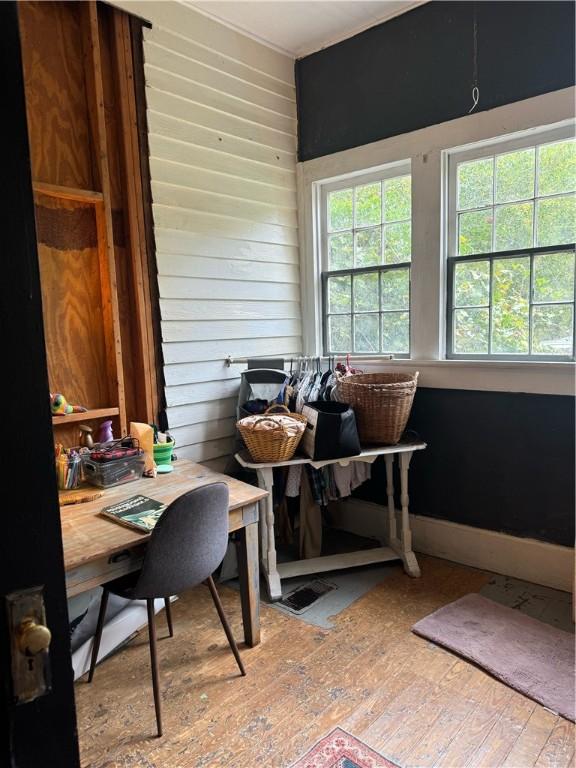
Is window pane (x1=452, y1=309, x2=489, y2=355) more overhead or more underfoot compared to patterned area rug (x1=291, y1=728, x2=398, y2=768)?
more overhead

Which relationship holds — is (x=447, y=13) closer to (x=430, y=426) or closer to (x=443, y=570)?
(x=430, y=426)

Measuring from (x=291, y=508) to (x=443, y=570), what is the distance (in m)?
0.94

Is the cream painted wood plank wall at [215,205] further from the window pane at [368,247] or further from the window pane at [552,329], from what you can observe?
the window pane at [552,329]

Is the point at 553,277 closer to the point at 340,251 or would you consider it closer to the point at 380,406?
the point at 380,406

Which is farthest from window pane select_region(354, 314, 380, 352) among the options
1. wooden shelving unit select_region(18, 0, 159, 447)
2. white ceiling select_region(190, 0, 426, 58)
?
white ceiling select_region(190, 0, 426, 58)

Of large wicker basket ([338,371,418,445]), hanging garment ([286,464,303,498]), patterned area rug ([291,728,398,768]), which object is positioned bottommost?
patterned area rug ([291,728,398,768])

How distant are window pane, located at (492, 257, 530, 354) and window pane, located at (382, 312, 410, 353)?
54 centimetres

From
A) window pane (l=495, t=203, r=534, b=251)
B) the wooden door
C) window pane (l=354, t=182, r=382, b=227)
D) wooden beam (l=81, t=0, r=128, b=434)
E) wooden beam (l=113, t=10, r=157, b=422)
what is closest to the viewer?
the wooden door

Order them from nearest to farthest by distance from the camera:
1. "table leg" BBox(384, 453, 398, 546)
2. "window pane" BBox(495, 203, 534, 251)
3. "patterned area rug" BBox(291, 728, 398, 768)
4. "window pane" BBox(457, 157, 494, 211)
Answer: "patterned area rug" BBox(291, 728, 398, 768), "window pane" BBox(495, 203, 534, 251), "window pane" BBox(457, 157, 494, 211), "table leg" BBox(384, 453, 398, 546)

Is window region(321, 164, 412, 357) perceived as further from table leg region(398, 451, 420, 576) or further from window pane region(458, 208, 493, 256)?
table leg region(398, 451, 420, 576)

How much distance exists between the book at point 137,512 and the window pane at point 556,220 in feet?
7.50

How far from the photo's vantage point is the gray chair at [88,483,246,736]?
69.0 inches

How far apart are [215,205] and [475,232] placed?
59.3 inches

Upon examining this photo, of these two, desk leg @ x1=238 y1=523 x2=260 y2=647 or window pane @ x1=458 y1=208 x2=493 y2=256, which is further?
window pane @ x1=458 y1=208 x2=493 y2=256
